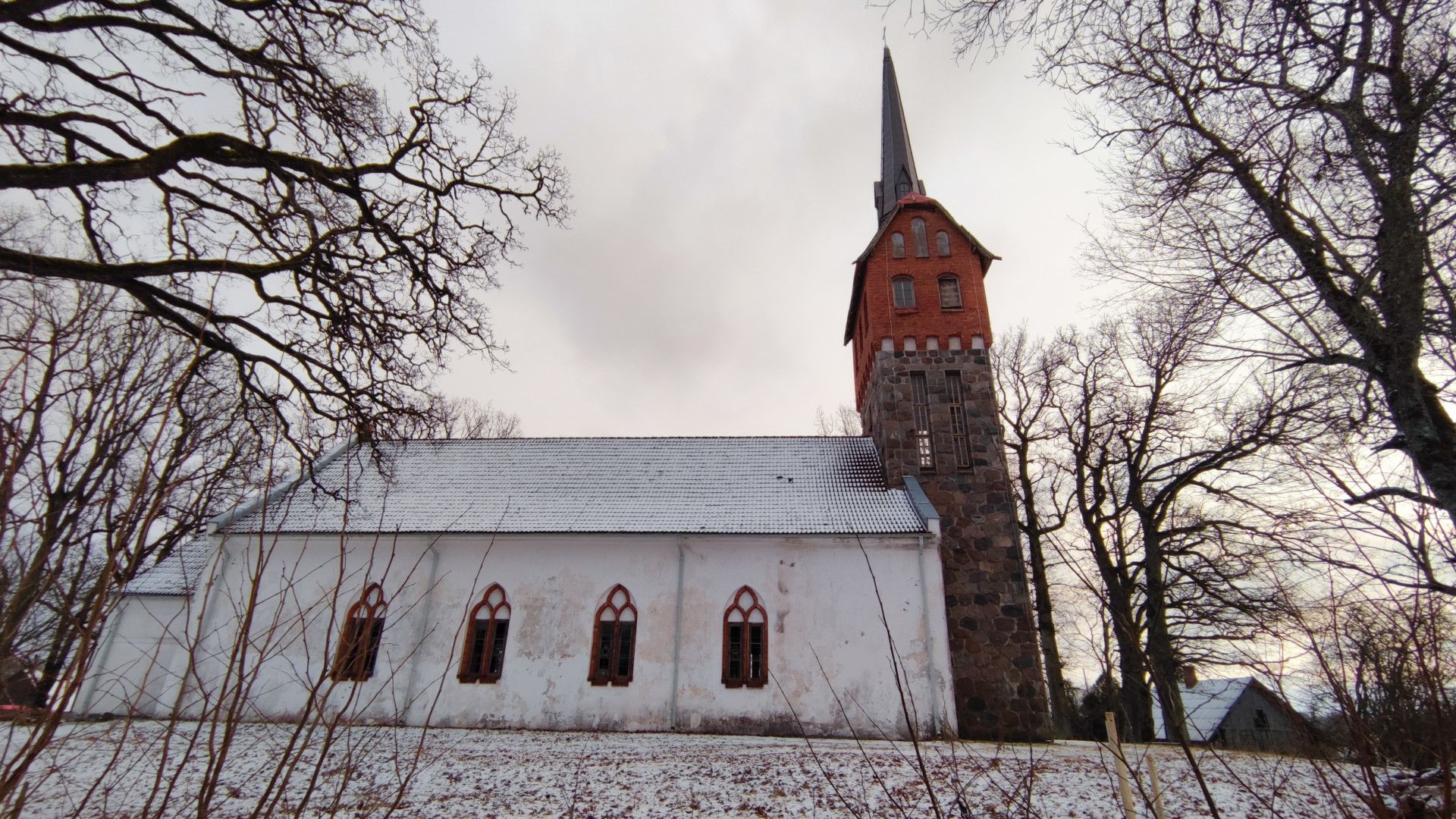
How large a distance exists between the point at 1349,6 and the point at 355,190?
31.7 ft

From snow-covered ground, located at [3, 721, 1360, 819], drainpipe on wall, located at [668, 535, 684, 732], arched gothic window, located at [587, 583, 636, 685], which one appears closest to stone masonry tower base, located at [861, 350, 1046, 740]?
snow-covered ground, located at [3, 721, 1360, 819]

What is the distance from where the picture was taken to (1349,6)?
17.1 ft

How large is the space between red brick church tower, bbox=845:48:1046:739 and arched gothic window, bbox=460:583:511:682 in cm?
968

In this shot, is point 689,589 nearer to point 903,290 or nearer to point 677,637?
point 677,637

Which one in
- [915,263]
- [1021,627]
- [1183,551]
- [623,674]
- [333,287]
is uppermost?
[915,263]

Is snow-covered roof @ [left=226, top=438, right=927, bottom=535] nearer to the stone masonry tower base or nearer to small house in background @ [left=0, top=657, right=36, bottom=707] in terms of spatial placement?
the stone masonry tower base

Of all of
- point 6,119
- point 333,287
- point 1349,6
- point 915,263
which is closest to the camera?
point 1349,6

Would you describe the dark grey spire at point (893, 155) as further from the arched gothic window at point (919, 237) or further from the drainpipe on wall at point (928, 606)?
the drainpipe on wall at point (928, 606)

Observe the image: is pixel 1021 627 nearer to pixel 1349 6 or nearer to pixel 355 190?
pixel 1349 6

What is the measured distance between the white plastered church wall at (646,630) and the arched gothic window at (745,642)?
0.16 metres

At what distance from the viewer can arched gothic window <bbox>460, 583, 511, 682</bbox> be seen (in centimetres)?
1466

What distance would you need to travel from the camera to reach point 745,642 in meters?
14.4

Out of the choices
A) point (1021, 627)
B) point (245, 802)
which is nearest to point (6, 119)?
point (245, 802)

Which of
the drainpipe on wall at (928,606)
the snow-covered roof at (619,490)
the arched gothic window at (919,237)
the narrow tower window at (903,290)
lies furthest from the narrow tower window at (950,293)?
the drainpipe on wall at (928,606)
